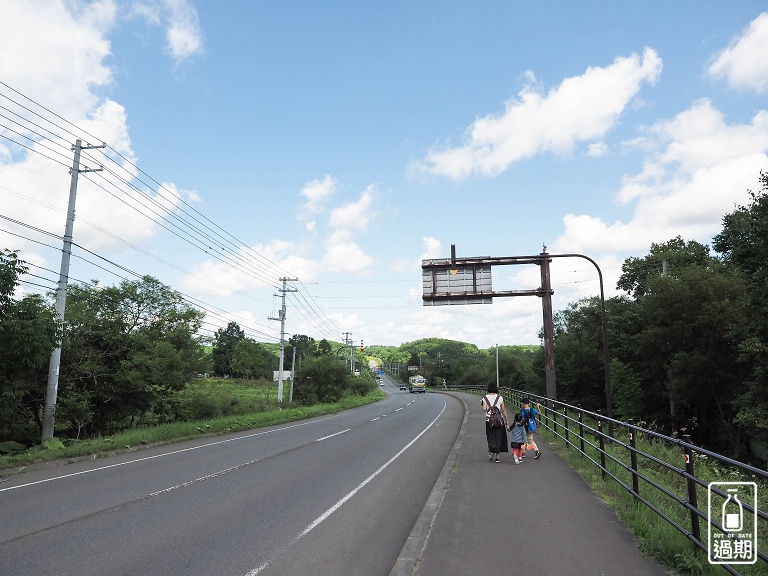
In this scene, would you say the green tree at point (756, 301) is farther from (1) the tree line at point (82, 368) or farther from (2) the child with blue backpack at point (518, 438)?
(1) the tree line at point (82, 368)

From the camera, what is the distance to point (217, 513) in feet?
24.5

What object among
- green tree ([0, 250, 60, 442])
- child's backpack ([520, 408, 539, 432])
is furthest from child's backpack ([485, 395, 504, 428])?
green tree ([0, 250, 60, 442])

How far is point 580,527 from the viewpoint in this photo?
20.8ft

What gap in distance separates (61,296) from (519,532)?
1627 centimetres

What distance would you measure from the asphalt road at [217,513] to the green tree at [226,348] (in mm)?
115977

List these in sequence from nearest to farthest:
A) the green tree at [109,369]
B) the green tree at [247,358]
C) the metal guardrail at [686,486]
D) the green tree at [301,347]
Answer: the metal guardrail at [686,486] → the green tree at [109,369] → the green tree at [247,358] → the green tree at [301,347]

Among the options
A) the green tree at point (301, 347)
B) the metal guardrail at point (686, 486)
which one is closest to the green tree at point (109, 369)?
the metal guardrail at point (686, 486)

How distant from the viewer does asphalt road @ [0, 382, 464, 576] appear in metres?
5.42

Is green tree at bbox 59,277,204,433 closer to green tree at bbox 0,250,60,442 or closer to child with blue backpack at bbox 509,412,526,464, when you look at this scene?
green tree at bbox 0,250,60,442

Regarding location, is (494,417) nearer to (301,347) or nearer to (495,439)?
(495,439)

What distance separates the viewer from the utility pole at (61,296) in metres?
15.9

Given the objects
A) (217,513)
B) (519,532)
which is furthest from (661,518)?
(217,513)

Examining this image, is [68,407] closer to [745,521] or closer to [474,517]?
[474,517]

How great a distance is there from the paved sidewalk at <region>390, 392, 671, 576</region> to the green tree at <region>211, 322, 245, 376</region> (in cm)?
12089
